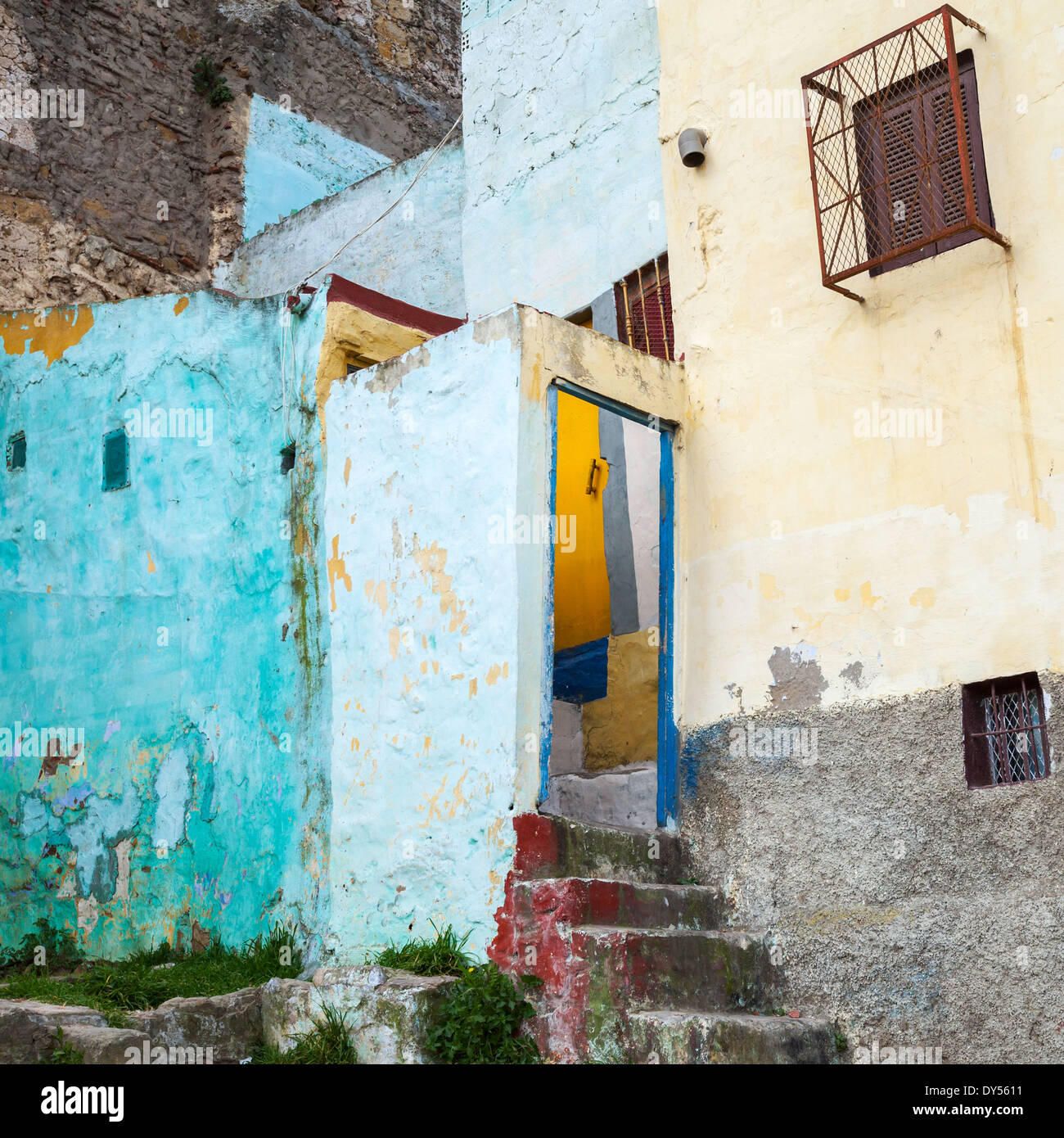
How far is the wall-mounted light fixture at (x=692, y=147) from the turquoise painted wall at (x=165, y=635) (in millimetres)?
→ 2378

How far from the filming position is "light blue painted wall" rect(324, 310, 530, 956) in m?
6.48

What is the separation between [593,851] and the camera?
6465 millimetres

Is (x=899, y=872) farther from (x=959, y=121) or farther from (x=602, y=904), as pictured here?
(x=959, y=121)

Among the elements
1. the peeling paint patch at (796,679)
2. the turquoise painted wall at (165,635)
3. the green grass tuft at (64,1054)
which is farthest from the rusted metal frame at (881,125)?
the green grass tuft at (64,1054)

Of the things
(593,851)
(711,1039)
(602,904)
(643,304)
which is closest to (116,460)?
(643,304)

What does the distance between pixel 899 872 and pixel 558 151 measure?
5.42 metres

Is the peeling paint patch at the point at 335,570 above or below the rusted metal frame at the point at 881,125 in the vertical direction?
below

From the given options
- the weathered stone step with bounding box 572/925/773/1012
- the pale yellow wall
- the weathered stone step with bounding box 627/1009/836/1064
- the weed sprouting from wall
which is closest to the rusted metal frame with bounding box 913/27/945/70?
the pale yellow wall

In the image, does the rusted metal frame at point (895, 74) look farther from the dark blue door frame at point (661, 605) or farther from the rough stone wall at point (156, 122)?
the rough stone wall at point (156, 122)

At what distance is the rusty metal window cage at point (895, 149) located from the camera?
6.56 metres

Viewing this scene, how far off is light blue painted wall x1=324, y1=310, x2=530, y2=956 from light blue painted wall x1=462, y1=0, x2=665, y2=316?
200 cm

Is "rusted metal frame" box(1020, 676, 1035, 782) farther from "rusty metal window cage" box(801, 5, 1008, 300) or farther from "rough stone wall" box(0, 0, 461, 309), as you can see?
"rough stone wall" box(0, 0, 461, 309)

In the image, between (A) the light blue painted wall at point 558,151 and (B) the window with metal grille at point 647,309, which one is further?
(A) the light blue painted wall at point 558,151

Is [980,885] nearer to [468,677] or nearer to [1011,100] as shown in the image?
[468,677]
